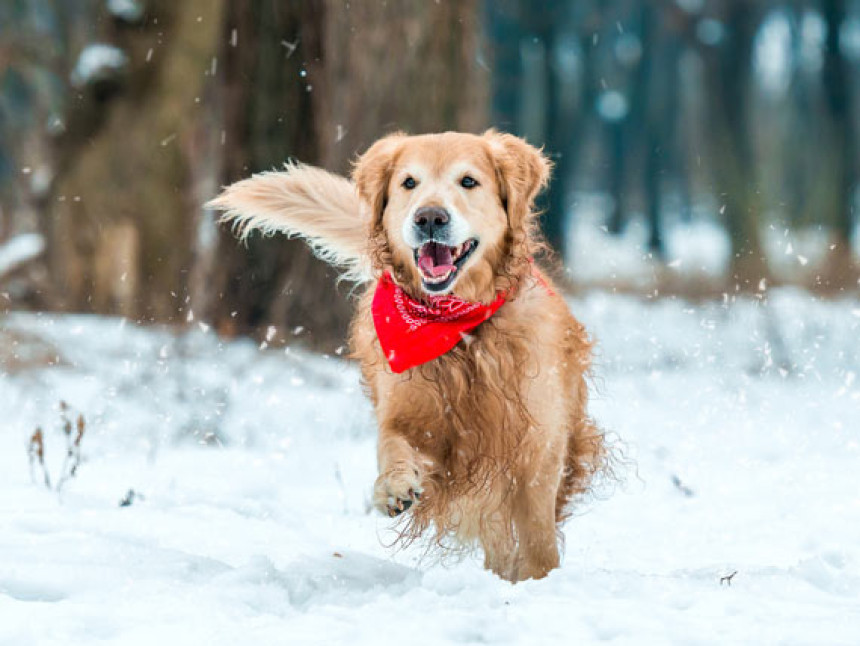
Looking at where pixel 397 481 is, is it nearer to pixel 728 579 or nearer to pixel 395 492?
pixel 395 492

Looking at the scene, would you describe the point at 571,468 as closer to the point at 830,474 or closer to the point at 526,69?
the point at 830,474

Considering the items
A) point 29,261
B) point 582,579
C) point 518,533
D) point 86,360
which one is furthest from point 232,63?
point 582,579

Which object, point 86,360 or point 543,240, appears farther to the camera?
point 86,360

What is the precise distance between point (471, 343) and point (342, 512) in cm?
134

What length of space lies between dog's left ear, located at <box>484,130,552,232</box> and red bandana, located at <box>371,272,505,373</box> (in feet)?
1.13

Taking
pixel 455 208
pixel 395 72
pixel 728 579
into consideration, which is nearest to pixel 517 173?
pixel 455 208

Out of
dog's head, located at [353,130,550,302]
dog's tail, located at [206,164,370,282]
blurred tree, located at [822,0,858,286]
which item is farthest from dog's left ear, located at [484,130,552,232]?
blurred tree, located at [822,0,858,286]

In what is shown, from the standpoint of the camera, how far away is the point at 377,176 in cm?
372

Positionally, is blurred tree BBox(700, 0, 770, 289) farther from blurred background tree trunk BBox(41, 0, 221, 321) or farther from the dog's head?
the dog's head

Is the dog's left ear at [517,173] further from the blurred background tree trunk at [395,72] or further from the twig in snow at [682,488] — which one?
the blurred background tree trunk at [395,72]

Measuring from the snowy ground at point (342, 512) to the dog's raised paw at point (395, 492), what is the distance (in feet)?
0.77

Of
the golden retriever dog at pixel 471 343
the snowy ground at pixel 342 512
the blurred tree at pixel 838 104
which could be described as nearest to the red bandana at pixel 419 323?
the golden retriever dog at pixel 471 343

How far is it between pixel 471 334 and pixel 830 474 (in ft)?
9.10

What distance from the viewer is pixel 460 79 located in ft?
24.9
